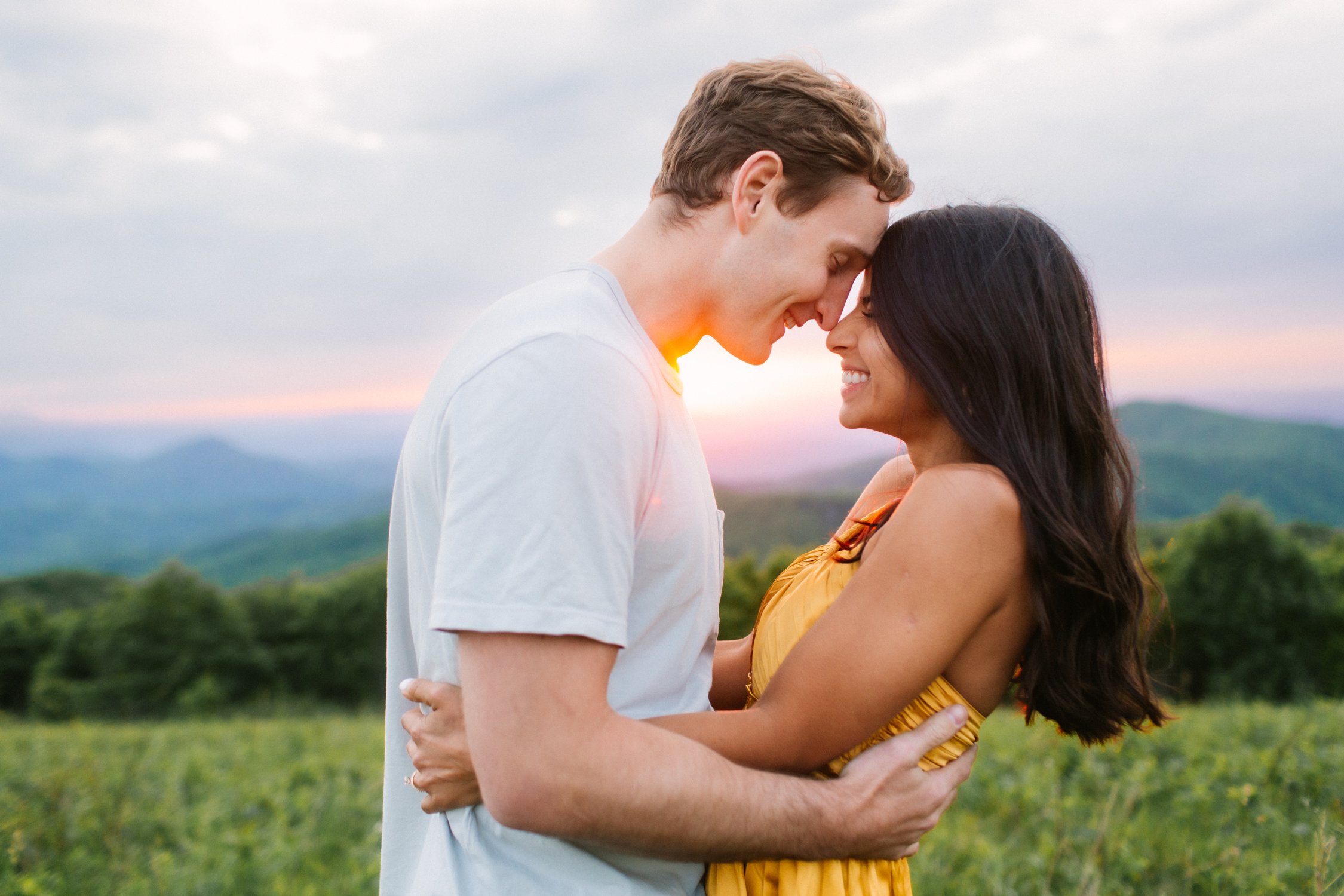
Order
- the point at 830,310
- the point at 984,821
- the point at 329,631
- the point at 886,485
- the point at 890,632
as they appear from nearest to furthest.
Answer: the point at 890,632 → the point at 830,310 → the point at 886,485 → the point at 984,821 → the point at 329,631

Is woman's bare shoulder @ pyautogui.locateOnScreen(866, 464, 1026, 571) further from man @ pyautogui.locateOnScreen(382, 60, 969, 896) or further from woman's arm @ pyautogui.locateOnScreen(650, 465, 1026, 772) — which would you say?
man @ pyautogui.locateOnScreen(382, 60, 969, 896)

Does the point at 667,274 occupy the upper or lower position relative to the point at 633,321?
upper

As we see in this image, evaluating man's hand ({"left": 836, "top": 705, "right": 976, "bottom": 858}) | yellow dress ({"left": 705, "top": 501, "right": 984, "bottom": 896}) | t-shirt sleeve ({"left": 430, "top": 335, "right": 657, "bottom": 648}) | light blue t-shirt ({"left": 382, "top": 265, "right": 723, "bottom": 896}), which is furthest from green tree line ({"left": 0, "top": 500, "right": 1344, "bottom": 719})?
t-shirt sleeve ({"left": 430, "top": 335, "right": 657, "bottom": 648})

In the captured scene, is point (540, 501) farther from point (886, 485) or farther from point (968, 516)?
point (886, 485)

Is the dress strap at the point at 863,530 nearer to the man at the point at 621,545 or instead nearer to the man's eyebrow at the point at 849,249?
the man at the point at 621,545

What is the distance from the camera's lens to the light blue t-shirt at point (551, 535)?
1335mm

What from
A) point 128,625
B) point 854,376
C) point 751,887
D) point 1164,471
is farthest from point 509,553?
point 1164,471

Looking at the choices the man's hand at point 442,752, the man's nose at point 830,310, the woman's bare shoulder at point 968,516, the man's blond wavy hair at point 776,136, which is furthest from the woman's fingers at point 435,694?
the man's nose at point 830,310

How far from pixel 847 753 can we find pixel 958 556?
0.56 m

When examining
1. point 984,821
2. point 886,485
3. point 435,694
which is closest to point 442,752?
point 435,694

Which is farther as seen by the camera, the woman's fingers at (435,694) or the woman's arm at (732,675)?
the woman's arm at (732,675)

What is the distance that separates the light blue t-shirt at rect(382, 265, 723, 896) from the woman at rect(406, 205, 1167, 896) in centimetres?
25

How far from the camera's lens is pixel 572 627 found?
4.35 feet

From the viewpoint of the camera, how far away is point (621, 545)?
1411 millimetres
